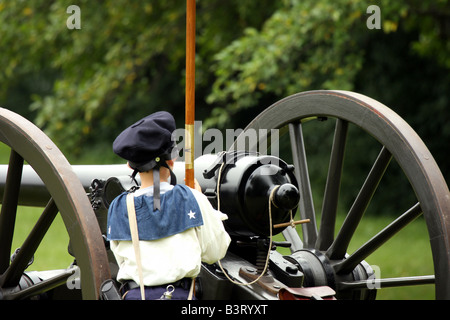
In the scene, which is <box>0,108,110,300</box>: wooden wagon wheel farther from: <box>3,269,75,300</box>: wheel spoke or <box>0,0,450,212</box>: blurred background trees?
<box>0,0,450,212</box>: blurred background trees

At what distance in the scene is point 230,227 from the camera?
2.98m

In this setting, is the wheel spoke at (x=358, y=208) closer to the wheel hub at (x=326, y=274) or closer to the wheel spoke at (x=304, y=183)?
the wheel hub at (x=326, y=274)

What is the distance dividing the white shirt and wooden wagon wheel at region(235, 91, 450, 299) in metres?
0.78

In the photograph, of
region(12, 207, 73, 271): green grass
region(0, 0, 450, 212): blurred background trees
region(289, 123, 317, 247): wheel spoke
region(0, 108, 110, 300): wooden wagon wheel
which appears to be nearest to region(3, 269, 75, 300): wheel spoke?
region(0, 108, 110, 300): wooden wagon wheel

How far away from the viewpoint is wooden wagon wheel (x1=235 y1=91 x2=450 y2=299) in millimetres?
2592

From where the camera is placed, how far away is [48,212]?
121 inches

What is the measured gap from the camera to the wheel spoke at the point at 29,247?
3107 millimetres

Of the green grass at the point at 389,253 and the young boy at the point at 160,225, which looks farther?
the green grass at the point at 389,253

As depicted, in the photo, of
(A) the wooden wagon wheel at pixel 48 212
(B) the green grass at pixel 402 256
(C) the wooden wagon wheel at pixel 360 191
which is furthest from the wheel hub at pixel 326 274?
(B) the green grass at pixel 402 256

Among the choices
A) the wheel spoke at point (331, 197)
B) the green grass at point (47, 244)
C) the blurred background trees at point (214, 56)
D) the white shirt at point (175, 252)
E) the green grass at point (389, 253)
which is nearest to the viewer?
the white shirt at point (175, 252)

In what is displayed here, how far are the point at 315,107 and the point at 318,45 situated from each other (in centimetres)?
453

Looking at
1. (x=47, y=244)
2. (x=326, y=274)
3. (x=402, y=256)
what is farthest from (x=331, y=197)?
(x=47, y=244)

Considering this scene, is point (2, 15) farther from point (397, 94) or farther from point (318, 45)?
point (397, 94)
